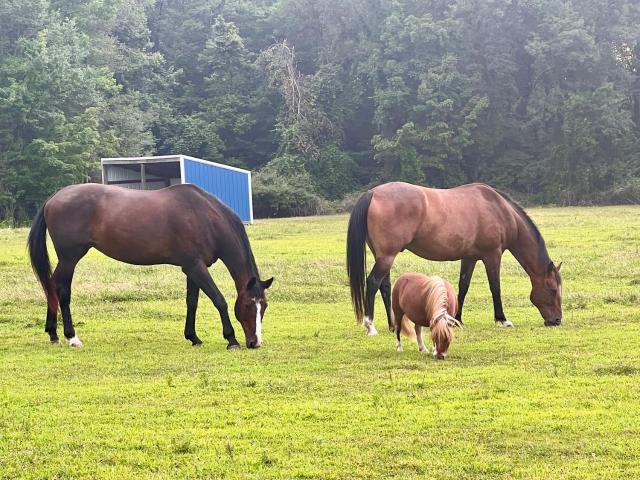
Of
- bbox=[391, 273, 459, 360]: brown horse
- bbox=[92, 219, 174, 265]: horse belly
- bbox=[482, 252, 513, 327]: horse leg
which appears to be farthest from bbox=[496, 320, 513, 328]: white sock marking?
bbox=[92, 219, 174, 265]: horse belly

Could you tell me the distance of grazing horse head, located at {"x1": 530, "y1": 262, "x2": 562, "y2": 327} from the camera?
10.4 metres

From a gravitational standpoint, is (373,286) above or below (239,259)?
below

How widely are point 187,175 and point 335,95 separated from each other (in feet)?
76.1

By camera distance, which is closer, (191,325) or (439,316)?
(439,316)

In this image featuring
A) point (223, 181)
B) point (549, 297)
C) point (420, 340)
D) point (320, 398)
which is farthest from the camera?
point (223, 181)

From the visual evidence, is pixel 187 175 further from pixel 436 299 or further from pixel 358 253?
pixel 436 299

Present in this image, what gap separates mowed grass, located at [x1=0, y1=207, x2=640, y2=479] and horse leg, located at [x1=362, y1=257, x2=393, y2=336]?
0.30 meters

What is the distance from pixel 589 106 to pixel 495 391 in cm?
4296

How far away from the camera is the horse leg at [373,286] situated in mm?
9938

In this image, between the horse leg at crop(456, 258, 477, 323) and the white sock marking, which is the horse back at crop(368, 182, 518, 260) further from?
the white sock marking

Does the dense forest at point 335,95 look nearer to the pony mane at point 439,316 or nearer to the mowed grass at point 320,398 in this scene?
the mowed grass at point 320,398

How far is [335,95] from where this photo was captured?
182 feet

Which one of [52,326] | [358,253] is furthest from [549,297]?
[52,326]

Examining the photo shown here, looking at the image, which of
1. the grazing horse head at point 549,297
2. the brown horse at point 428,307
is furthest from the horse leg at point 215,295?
the grazing horse head at point 549,297
